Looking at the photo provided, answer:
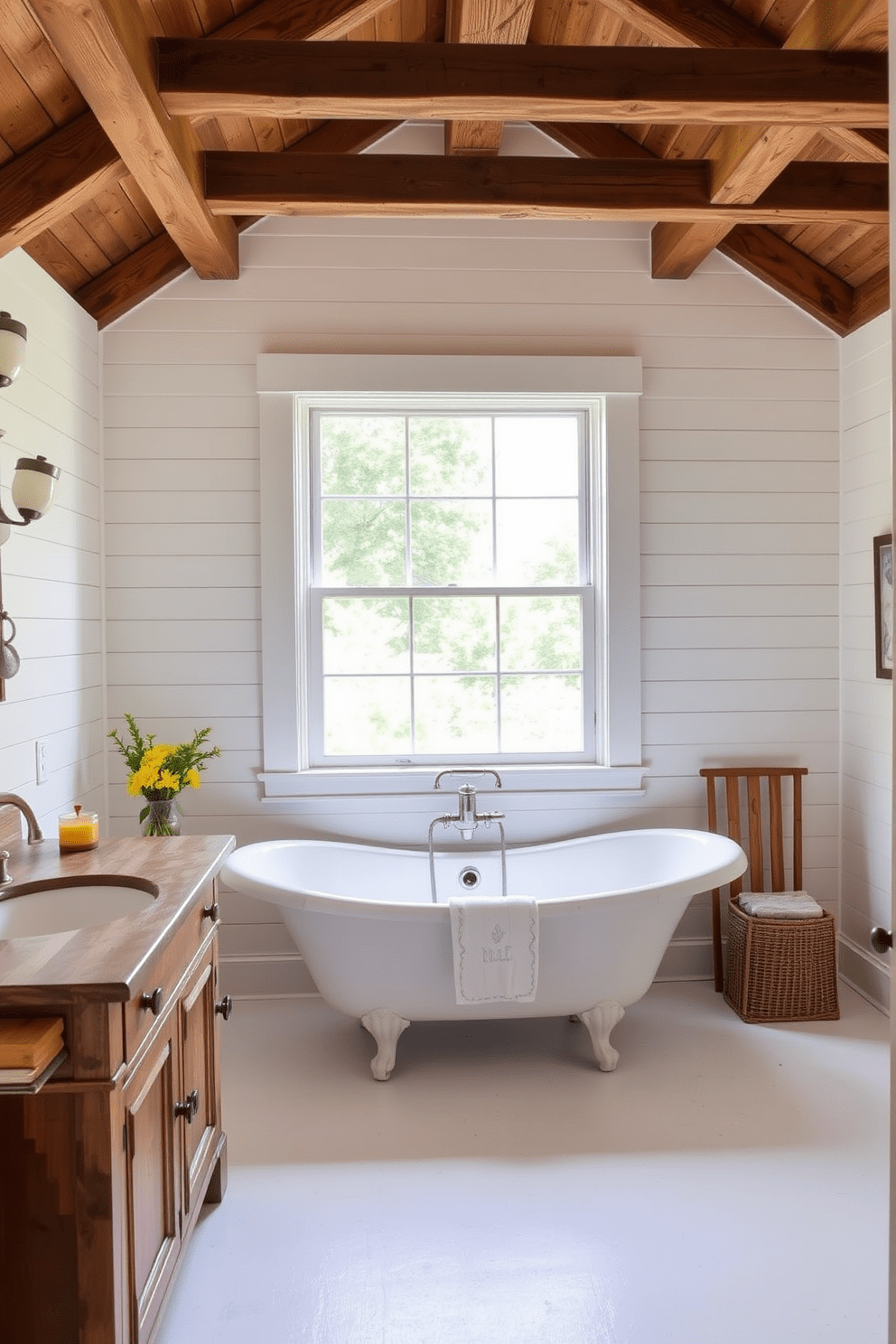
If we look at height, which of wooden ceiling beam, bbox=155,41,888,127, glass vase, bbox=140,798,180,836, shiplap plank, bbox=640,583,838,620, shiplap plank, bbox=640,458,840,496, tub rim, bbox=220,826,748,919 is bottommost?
tub rim, bbox=220,826,748,919

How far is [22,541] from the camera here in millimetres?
2924

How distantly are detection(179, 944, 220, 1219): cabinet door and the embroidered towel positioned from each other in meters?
0.80

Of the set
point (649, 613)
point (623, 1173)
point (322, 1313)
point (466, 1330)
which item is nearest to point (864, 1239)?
point (623, 1173)

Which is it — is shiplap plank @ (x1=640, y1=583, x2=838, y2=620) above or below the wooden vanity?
above

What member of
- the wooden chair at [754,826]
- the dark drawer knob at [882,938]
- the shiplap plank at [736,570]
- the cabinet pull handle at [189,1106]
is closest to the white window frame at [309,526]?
the shiplap plank at [736,570]

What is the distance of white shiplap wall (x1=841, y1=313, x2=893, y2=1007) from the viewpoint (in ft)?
11.8

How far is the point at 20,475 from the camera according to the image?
7.88 feet

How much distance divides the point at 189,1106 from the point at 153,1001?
0.42 meters

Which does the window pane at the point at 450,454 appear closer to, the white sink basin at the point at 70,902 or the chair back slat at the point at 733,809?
the chair back slat at the point at 733,809

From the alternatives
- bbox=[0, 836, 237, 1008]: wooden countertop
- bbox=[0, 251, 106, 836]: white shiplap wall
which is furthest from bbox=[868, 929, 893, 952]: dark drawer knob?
bbox=[0, 251, 106, 836]: white shiplap wall

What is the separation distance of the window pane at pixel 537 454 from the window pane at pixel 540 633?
0.44 m

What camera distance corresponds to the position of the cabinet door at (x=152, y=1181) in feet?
5.36

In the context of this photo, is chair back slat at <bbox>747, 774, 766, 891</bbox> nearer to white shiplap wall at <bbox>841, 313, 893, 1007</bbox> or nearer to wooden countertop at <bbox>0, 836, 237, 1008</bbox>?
white shiplap wall at <bbox>841, 313, 893, 1007</bbox>

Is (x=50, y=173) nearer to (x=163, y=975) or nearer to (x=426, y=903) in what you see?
(x=163, y=975)
